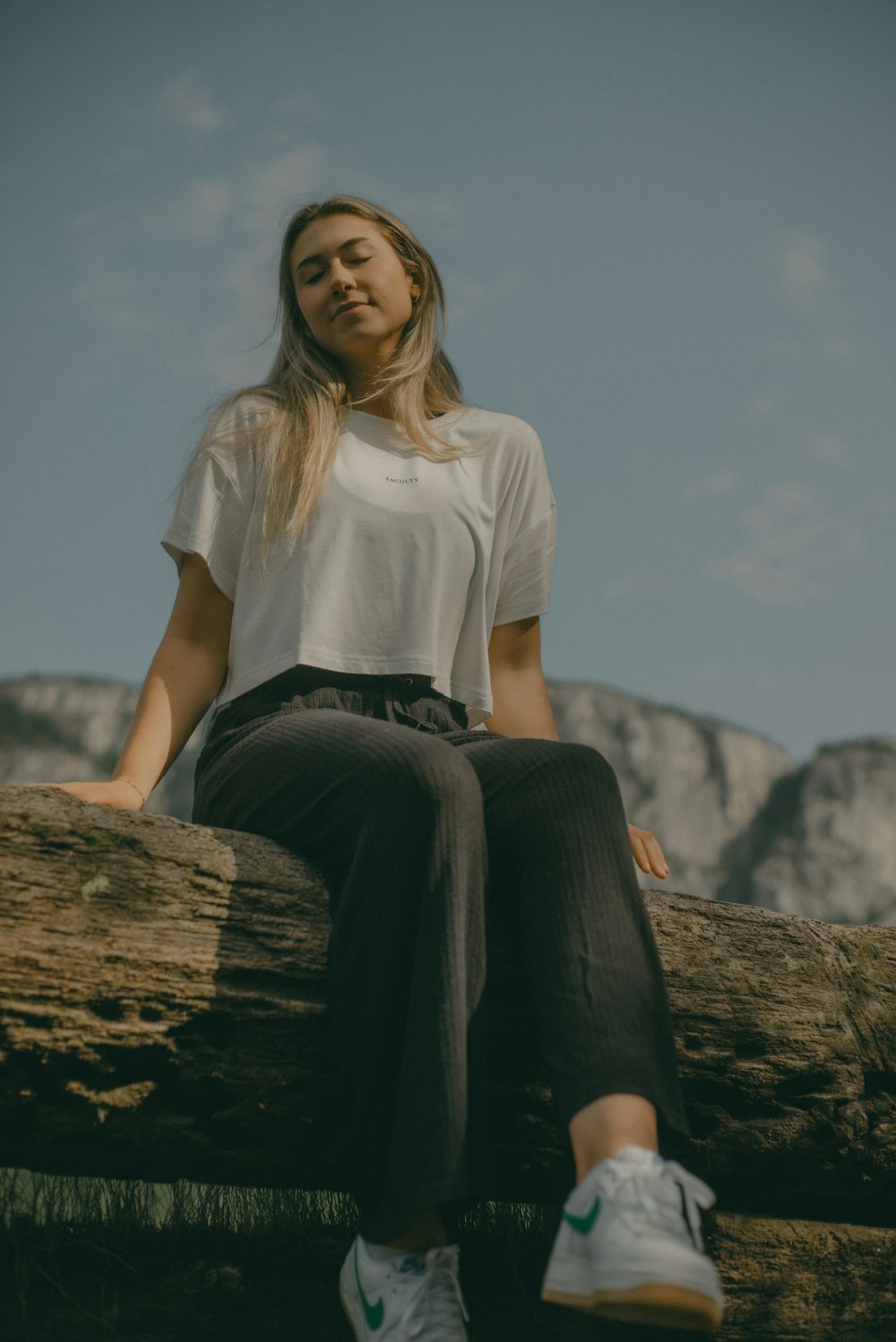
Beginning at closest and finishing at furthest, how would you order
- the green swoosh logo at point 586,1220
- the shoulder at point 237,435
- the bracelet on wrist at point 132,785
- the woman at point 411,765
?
the green swoosh logo at point 586,1220, the woman at point 411,765, the bracelet on wrist at point 132,785, the shoulder at point 237,435

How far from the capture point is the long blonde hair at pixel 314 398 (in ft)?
8.61

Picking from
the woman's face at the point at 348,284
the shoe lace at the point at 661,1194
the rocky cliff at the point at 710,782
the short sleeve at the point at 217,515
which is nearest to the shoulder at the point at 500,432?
the woman's face at the point at 348,284

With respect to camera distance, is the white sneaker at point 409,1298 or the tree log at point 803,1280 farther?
the tree log at point 803,1280

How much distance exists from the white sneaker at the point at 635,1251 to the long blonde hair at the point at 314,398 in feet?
5.48

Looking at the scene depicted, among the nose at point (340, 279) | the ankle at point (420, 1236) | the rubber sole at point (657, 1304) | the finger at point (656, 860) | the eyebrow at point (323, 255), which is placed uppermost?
the eyebrow at point (323, 255)

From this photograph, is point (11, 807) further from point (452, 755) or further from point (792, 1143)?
point (792, 1143)

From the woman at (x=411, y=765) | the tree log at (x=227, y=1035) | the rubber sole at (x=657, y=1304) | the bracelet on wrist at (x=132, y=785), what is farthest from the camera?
the bracelet on wrist at (x=132, y=785)

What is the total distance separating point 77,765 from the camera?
32.2 meters

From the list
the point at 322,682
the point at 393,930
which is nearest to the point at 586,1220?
the point at 393,930

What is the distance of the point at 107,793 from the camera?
2.19 meters

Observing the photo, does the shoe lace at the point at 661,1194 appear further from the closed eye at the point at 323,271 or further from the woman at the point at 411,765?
A: the closed eye at the point at 323,271

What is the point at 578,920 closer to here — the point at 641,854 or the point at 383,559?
the point at 641,854

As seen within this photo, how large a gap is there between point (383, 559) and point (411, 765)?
842mm

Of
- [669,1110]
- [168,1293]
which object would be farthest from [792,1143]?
[168,1293]
